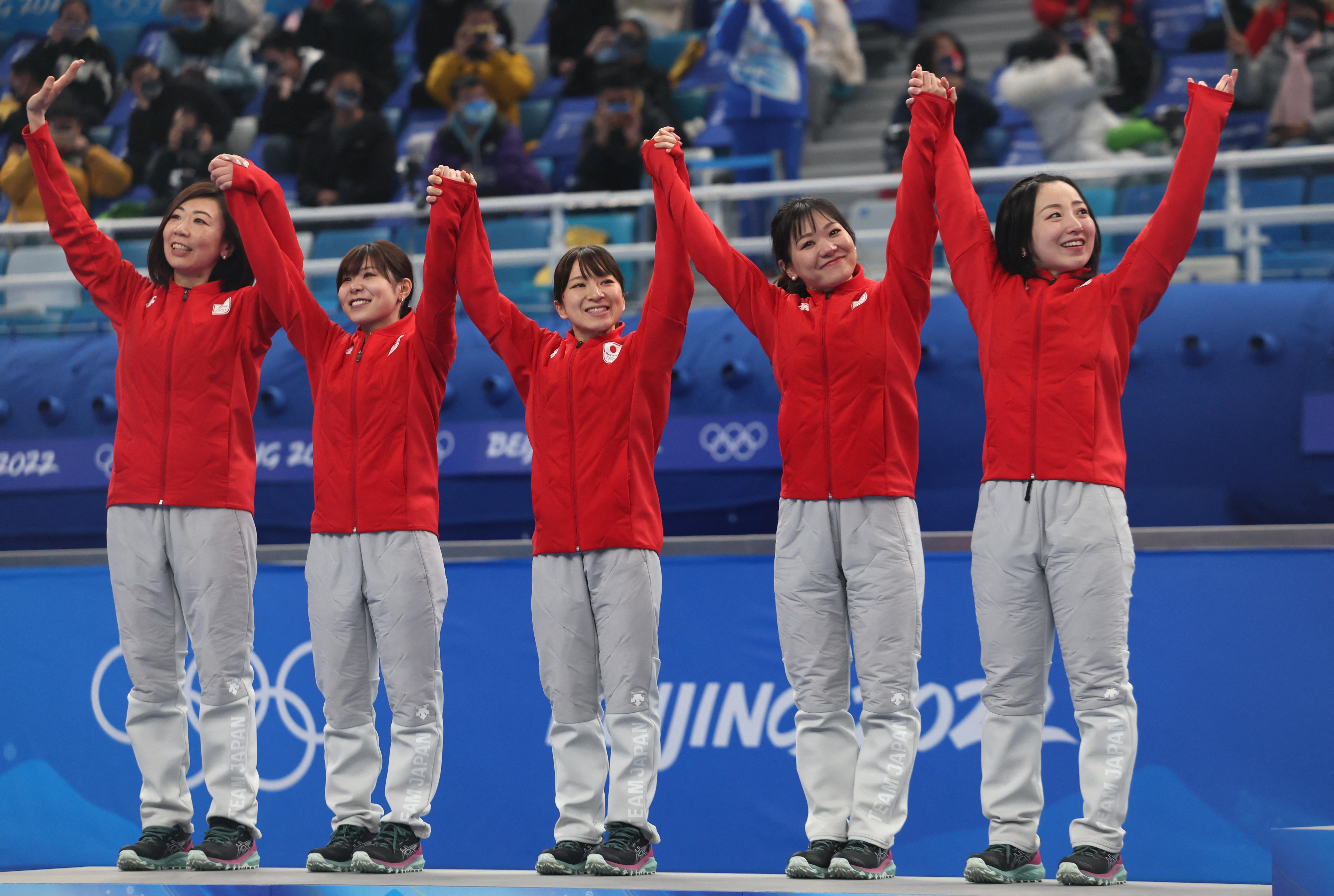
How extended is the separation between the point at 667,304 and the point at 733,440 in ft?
8.71

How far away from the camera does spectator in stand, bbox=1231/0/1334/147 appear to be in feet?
22.6

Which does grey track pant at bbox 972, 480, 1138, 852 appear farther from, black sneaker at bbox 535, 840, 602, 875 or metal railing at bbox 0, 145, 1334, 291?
metal railing at bbox 0, 145, 1334, 291

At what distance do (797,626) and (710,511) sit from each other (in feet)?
9.52

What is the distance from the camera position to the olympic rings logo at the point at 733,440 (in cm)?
660

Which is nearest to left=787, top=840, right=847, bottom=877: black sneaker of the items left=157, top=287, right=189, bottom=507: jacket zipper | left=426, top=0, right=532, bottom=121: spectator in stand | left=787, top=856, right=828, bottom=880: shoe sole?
left=787, top=856, right=828, bottom=880: shoe sole

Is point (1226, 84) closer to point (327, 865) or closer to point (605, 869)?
point (605, 869)

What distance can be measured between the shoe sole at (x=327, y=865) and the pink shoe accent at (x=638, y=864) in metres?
0.69

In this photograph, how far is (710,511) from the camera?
671 centimetres

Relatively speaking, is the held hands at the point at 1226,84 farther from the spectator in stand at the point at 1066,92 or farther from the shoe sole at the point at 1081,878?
the spectator in stand at the point at 1066,92

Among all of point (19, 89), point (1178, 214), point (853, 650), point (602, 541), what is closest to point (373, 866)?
point (602, 541)

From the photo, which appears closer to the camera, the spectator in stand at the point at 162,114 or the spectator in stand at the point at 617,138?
the spectator in stand at the point at 617,138

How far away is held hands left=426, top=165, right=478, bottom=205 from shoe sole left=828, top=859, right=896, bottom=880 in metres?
2.07

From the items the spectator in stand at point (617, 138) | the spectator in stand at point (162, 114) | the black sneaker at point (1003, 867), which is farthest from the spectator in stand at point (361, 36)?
the black sneaker at point (1003, 867)

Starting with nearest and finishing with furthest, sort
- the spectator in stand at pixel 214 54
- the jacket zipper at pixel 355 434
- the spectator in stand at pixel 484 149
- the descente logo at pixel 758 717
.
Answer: the jacket zipper at pixel 355 434, the descente logo at pixel 758 717, the spectator in stand at pixel 484 149, the spectator in stand at pixel 214 54
